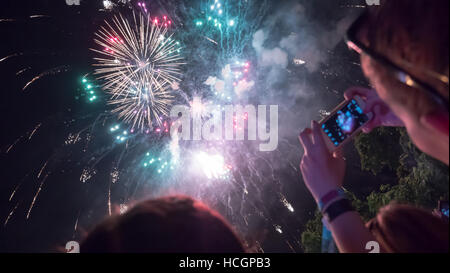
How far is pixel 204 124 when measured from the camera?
1179cm

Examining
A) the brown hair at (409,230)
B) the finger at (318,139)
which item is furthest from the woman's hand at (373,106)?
the brown hair at (409,230)

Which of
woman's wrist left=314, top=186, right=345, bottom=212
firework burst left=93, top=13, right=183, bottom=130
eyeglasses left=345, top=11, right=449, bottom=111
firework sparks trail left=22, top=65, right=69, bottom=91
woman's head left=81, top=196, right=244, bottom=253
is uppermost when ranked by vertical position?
firework sparks trail left=22, top=65, right=69, bottom=91

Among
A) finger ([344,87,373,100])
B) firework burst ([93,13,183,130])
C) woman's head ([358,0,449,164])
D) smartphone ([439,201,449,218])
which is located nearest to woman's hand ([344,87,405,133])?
finger ([344,87,373,100])

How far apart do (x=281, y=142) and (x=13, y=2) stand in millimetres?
11874

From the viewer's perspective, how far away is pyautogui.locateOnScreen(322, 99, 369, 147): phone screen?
2.05m

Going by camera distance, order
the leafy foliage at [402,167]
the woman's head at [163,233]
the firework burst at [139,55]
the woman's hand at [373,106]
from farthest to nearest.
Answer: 1. the firework burst at [139,55]
2. the leafy foliage at [402,167]
3. the woman's hand at [373,106]
4. the woman's head at [163,233]

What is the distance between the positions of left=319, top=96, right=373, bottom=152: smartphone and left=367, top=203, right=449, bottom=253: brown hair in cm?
57

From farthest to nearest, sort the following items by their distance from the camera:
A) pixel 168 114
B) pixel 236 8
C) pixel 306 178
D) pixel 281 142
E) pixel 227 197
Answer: pixel 227 197 < pixel 281 142 < pixel 168 114 < pixel 236 8 < pixel 306 178

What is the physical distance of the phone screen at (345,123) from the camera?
6.73ft

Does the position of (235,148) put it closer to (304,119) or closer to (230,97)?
(230,97)

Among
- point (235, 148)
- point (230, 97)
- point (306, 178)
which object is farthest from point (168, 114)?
point (306, 178)

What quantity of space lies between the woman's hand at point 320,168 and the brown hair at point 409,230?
0.98 feet

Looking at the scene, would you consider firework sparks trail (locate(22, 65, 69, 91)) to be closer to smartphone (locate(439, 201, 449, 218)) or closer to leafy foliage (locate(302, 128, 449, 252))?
leafy foliage (locate(302, 128, 449, 252))

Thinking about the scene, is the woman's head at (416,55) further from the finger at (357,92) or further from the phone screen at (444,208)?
the phone screen at (444,208)
